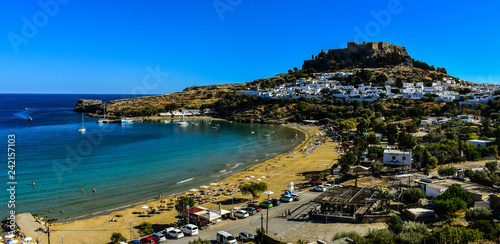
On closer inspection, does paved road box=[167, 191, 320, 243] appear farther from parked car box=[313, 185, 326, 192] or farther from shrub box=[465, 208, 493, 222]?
shrub box=[465, 208, 493, 222]

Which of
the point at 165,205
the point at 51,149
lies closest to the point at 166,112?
the point at 51,149

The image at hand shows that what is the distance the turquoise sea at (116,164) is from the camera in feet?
73.7

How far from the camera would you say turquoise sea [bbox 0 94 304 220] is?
885 inches

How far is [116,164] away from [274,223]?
75.3 feet

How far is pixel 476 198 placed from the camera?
16.2 m

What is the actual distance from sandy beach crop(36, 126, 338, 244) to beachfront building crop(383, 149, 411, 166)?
6.04 metres

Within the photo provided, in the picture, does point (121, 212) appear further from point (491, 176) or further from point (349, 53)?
point (349, 53)

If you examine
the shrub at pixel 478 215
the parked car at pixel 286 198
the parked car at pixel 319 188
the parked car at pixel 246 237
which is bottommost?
the parked car at pixel 246 237

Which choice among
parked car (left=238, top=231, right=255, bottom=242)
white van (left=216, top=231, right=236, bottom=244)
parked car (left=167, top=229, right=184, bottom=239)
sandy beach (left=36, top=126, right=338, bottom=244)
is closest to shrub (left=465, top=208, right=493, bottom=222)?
parked car (left=238, top=231, right=255, bottom=242)

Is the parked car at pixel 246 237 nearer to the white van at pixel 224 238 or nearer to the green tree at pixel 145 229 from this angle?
the white van at pixel 224 238

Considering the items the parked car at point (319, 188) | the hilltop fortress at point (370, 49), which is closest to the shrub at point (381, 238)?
the parked car at point (319, 188)

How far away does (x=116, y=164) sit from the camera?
3334 centimetres

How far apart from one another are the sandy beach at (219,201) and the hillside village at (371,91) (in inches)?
1575

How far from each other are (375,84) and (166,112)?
5708cm
